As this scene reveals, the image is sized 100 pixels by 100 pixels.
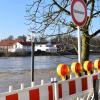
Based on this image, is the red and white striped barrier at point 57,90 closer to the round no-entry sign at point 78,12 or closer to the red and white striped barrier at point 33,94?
the red and white striped barrier at point 33,94

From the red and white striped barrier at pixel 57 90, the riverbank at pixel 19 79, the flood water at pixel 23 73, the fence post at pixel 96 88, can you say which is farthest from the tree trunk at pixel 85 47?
the fence post at pixel 96 88

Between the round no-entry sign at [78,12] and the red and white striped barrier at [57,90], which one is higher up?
the round no-entry sign at [78,12]

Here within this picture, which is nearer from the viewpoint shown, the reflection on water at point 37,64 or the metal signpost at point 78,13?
the metal signpost at point 78,13

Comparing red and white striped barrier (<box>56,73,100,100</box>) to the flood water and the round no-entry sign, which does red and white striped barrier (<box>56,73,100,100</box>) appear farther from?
the flood water

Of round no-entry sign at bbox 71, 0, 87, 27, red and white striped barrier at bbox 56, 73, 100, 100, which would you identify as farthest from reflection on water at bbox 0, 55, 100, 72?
red and white striped barrier at bbox 56, 73, 100, 100

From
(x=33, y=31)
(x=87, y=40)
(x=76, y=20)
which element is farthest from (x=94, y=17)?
(x=76, y=20)

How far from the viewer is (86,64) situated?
9.98 metres

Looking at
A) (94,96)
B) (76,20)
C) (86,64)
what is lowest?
(94,96)

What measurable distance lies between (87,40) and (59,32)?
139 cm

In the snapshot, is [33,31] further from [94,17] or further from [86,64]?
[86,64]

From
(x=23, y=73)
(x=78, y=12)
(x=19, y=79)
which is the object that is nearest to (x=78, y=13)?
(x=78, y=12)

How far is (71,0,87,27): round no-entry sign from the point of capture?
9883 millimetres

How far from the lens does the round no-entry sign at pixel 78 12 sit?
32.4 ft

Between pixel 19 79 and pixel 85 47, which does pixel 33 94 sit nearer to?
pixel 85 47
